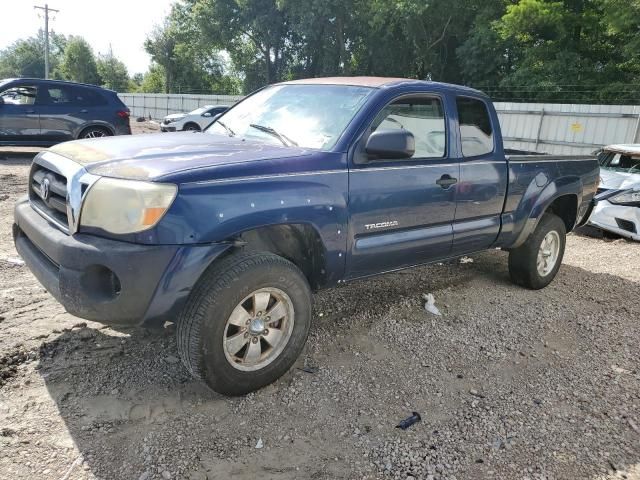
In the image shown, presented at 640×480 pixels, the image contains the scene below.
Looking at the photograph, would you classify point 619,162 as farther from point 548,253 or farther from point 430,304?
point 430,304

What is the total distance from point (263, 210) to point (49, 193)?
1311 millimetres

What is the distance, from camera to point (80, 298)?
2576mm

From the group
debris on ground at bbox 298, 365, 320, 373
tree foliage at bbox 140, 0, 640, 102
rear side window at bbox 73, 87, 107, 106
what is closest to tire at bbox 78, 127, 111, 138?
rear side window at bbox 73, 87, 107, 106

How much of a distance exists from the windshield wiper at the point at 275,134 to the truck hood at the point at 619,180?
20.7 ft

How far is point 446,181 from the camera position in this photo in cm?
383

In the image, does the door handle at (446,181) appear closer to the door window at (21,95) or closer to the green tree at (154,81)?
Answer: the door window at (21,95)

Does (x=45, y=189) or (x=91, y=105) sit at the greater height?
(x=91, y=105)

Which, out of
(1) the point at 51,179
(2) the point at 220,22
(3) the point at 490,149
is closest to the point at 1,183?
(1) the point at 51,179

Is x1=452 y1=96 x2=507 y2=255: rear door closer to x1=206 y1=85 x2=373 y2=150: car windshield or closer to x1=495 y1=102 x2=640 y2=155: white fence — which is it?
x1=206 y1=85 x2=373 y2=150: car windshield

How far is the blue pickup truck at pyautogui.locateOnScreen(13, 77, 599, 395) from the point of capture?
8.41 ft

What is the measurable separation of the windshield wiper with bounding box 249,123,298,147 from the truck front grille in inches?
52.6

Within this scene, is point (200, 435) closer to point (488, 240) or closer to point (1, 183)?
point (488, 240)

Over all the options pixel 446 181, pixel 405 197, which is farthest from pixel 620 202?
pixel 405 197

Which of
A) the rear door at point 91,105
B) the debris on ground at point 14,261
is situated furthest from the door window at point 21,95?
the debris on ground at point 14,261
